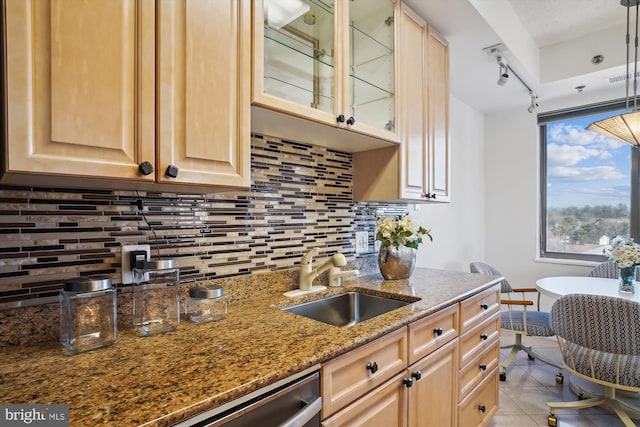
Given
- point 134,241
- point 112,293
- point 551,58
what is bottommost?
point 112,293

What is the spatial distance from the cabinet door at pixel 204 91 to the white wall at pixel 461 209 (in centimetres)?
191

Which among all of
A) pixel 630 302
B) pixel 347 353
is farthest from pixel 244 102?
pixel 630 302

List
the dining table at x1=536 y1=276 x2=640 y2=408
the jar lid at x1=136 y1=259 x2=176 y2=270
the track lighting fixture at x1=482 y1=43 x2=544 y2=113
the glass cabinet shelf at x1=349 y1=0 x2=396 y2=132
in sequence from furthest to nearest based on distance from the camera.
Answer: the track lighting fixture at x1=482 y1=43 x2=544 y2=113 → the dining table at x1=536 y1=276 x2=640 y2=408 → the glass cabinet shelf at x1=349 y1=0 x2=396 y2=132 → the jar lid at x1=136 y1=259 x2=176 y2=270

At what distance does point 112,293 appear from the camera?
0.99 metres

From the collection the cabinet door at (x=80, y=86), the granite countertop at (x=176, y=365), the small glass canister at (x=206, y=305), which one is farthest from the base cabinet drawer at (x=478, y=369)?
the cabinet door at (x=80, y=86)

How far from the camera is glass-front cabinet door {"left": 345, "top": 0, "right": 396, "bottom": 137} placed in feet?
5.24

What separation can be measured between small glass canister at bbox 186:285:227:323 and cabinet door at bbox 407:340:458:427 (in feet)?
2.46

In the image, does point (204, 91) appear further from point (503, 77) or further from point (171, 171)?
point (503, 77)

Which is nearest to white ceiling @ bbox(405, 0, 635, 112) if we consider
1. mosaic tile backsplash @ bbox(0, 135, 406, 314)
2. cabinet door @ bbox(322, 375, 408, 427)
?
mosaic tile backsplash @ bbox(0, 135, 406, 314)

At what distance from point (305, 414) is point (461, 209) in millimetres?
3061

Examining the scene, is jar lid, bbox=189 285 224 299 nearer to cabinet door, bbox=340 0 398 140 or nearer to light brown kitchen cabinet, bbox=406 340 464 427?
light brown kitchen cabinet, bbox=406 340 464 427

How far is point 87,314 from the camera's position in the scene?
0.95 m

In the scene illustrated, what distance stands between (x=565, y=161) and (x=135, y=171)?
413 centimetres

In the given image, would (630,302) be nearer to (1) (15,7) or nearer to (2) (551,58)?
(2) (551,58)
